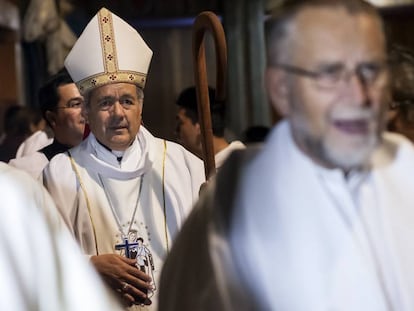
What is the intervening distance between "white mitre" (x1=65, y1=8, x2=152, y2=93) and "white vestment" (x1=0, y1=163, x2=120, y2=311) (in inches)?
30.1

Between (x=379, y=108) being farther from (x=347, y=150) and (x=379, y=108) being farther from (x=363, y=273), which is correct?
(x=363, y=273)

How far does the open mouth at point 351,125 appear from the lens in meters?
1.36

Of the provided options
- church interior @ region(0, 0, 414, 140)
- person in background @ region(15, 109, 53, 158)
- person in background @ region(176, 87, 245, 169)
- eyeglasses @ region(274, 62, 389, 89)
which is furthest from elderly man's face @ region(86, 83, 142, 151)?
church interior @ region(0, 0, 414, 140)

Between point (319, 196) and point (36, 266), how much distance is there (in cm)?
51

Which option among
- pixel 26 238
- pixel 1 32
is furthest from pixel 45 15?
pixel 26 238

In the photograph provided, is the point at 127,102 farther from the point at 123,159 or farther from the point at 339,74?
the point at 339,74

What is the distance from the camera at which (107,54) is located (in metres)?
2.40

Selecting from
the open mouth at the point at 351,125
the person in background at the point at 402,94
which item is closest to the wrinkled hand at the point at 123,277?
Result: the person in background at the point at 402,94

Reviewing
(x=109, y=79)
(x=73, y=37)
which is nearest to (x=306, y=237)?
(x=109, y=79)

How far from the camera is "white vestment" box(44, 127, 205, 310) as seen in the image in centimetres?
227

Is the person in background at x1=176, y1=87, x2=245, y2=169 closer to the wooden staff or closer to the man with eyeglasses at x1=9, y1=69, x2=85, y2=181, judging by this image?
the man with eyeglasses at x1=9, y1=69, x2=85, y2=181

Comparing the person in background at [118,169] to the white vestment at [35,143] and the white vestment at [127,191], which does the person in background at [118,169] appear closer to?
the white vestment at [127,191]

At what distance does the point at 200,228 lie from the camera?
1457mm

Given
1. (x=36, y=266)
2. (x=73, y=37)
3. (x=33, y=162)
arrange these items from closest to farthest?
(x=36, y=266), (x=33, y=162), (x=73, y=37)
